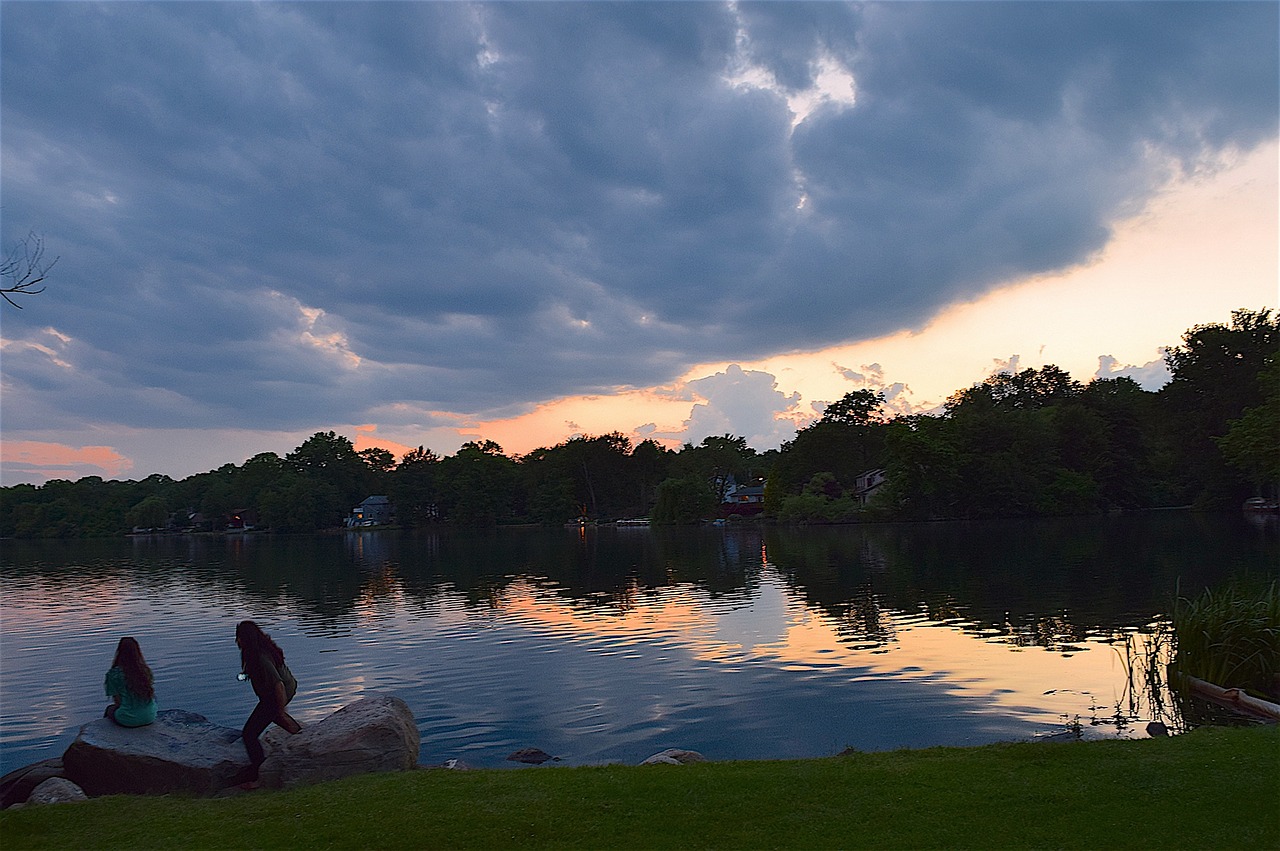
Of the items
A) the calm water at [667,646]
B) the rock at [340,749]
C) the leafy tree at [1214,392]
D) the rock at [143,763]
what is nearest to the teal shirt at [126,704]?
the rock at [143,763]

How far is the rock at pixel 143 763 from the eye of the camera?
Result: 11867 mm

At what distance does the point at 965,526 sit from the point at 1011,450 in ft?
67.8

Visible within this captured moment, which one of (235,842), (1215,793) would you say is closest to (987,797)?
(1215,793)

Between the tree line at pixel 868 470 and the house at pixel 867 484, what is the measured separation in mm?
519

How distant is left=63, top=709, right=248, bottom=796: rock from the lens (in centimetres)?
1187

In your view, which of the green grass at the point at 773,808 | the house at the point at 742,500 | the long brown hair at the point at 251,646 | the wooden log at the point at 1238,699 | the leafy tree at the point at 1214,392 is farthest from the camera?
the house at the point at 742,500

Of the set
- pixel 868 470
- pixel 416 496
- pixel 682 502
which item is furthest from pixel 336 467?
pixel 868 470

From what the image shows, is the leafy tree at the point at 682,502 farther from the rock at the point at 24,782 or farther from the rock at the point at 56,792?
the rock at the point at 56,792

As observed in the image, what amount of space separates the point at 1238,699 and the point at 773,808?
11.8m

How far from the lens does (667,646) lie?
26250 millimetres

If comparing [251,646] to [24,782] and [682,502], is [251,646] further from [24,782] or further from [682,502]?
[682,502]

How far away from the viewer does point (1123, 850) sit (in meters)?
7.58

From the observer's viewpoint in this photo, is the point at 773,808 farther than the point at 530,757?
No

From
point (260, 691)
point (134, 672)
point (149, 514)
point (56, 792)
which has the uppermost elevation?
point (149, 514)
